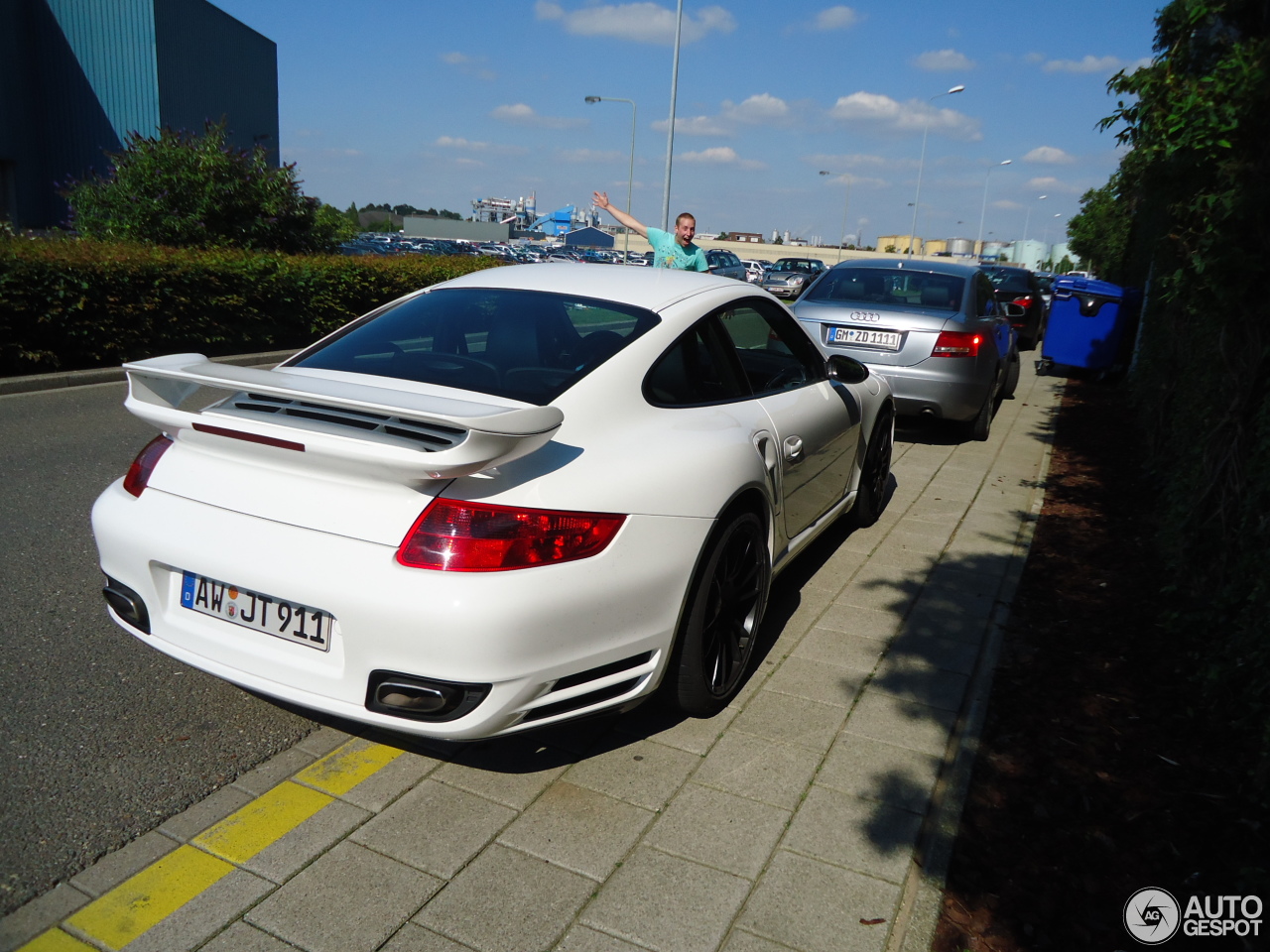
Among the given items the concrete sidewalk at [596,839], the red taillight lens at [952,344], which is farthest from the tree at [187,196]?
the concrete sidewalk at [596,839]

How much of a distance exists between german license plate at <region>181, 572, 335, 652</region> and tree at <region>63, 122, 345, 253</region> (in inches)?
526

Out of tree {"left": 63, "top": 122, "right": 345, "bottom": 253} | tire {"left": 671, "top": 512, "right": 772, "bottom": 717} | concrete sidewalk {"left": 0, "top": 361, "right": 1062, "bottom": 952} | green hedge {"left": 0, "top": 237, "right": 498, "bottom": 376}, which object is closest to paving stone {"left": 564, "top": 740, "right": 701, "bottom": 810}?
concrete sidewalk {"left": 0, "top": 361, "right": 1062, "bottom": 952}

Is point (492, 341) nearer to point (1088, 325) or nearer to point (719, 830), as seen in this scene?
point (719, 830)

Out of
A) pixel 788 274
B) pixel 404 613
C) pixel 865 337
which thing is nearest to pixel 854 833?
pixel 404 613

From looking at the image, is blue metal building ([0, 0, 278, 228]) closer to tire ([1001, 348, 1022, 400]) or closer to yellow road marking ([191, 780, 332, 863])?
tire ([1001, 348, 1022, 400])

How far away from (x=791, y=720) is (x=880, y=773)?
1.40 feet

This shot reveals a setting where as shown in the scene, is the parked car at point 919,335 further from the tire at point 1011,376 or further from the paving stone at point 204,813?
the paving stone at point 204,813

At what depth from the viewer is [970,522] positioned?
20.8 feet

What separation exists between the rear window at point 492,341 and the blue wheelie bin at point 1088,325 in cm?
1194

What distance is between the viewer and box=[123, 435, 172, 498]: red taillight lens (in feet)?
9.83

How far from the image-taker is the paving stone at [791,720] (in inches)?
135

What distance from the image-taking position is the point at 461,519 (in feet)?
8.29

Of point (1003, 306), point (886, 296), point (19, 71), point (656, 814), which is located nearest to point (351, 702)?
point (656, 814)

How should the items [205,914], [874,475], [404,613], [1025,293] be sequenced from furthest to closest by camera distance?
1. [1025,293]
2. [874,475]
3. [404,613]
4. [205,914]
